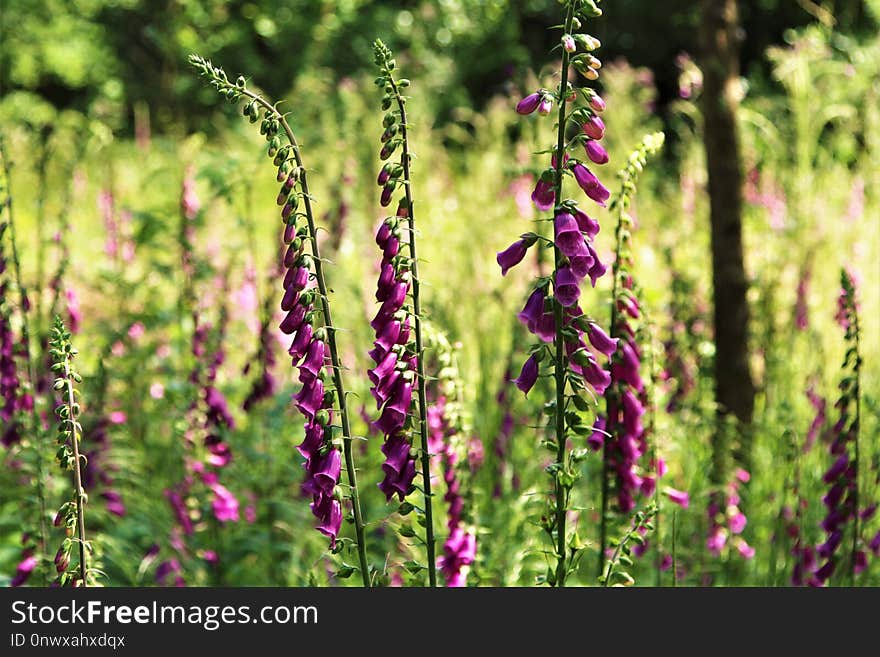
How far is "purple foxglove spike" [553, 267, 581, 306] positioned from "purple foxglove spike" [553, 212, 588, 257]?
0.10 feet

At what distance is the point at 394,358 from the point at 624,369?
60 centimetres

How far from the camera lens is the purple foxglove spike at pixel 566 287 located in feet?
5.23

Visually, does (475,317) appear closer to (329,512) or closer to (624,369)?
(624,369)

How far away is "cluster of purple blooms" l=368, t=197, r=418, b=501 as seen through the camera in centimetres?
170

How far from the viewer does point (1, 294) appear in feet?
8.09

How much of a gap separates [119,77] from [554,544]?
67.2 ft

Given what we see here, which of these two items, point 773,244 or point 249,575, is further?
point 773,244

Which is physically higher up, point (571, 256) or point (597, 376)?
point (571, 256)

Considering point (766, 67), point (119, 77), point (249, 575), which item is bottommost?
point (249, 575)

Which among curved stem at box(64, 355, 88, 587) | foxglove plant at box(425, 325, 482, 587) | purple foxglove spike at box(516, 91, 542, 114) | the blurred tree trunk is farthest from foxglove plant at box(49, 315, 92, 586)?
the blurred tree trunk

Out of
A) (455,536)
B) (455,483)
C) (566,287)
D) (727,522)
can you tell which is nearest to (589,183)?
(566,287)

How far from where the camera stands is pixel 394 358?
174 centimetres

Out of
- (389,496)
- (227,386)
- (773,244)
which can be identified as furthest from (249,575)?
(773,244)

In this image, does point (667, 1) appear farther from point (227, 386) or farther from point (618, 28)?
point (227, 386)
